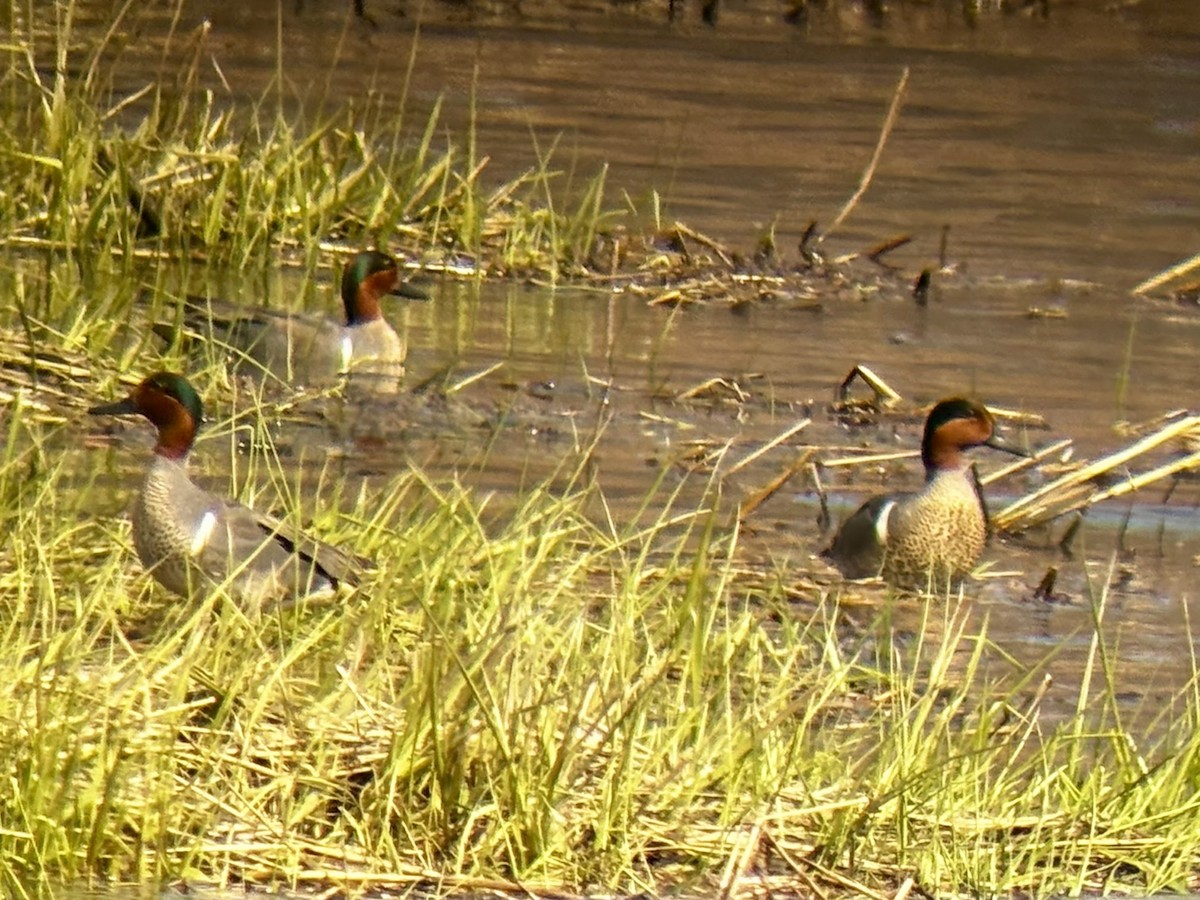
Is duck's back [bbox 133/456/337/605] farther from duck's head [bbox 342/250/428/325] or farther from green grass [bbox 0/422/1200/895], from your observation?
duck's head [bbox 342/250/428/325]

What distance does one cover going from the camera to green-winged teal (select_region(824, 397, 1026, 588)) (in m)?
6.64

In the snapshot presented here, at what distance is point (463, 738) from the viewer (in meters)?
3.97

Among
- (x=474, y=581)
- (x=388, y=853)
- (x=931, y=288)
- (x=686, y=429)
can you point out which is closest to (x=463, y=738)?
(x=388, y=853)

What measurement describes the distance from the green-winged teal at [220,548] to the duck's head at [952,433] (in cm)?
230

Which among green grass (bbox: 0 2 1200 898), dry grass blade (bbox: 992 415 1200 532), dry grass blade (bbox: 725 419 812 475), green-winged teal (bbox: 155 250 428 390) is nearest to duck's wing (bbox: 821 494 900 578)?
dry grass blade (bbox: 725 419 812 475)

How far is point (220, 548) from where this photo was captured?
5207 mm

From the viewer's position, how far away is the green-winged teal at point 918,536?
664 centimetres

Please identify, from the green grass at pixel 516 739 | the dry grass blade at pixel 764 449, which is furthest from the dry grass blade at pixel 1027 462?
the green grass at pixel 516 739

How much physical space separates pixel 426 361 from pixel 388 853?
4786mm

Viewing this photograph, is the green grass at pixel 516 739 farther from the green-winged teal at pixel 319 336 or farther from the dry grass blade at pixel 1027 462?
the green-winged teal at pixel 319 336

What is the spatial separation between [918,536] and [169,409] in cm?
205

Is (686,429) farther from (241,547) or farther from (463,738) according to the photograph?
(463,738)

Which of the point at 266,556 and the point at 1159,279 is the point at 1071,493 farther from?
the point at 1159,279

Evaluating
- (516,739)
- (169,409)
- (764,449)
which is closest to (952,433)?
(764,449)
